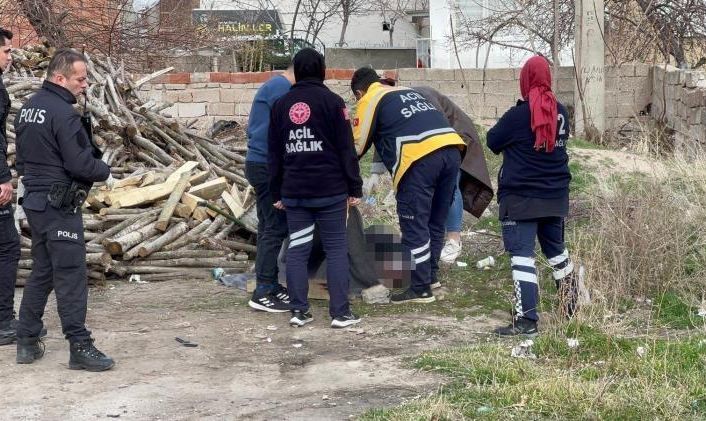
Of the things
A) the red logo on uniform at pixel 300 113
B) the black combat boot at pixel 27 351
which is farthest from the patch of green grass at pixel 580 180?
the black combat boot at pixel 27 351

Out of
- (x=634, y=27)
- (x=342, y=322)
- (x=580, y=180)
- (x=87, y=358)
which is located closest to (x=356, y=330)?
(x=342, y=322)

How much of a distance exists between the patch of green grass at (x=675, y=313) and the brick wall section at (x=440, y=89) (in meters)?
9.59

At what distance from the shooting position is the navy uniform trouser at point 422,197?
7043 mm

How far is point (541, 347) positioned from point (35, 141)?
3.17 metres

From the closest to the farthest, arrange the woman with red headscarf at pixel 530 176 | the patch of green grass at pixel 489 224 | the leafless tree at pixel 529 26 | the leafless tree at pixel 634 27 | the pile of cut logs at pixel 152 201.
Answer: the woman with red headscarf at pixel 530 176 → the pile of cut logs at pixel 152 201 → the patch of green grass at pixel 489 224 → the leafless tree at pixel 634 27 → the leafless tree at pixel 529 26

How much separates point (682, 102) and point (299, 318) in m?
9.56

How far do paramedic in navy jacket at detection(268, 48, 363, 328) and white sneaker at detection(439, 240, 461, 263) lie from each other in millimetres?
1970

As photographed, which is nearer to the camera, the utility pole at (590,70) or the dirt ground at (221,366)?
the dirt ground at (221,366)

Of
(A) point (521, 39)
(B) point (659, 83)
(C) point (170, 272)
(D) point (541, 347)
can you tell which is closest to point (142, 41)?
(A) point (521, 39)

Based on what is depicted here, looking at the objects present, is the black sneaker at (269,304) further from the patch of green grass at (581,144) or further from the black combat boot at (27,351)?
the patch of green grass at (581,144)

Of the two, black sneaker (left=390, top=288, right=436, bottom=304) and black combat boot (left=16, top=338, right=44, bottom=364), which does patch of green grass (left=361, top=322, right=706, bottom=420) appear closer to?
black sneaker (left=390, top=288, right=436, bottom=304)

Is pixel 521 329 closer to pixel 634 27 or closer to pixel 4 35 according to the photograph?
pixel 4 35

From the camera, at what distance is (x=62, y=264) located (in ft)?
18.2

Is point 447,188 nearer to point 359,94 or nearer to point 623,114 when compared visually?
point 359,94
